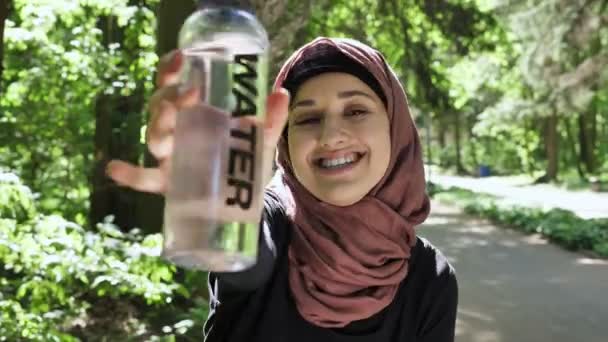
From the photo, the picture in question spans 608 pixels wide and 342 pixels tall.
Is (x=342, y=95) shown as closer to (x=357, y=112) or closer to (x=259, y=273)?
(x=357, y=112)

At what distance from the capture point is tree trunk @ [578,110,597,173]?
30.1 m

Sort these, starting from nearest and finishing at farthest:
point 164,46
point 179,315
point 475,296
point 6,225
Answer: point 6,225, point 164,46, point 179,315, point 475,296

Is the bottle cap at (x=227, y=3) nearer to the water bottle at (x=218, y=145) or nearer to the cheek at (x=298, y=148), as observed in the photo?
the water bottle at (x=218, y=145)

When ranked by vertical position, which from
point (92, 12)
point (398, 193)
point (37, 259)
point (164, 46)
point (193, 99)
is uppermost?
point (92, 12)

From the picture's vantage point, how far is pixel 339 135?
1523mm

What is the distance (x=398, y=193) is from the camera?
1.74 m

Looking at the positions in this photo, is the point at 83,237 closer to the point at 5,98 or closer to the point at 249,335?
the point at 249,335

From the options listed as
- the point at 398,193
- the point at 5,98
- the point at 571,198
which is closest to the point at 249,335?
the point at 398,193

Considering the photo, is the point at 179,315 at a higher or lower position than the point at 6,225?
lower

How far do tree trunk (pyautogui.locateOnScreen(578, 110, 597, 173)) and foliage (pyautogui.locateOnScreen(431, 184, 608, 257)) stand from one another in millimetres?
12285

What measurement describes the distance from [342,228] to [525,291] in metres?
7.60

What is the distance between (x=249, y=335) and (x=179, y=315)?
399 centimetres

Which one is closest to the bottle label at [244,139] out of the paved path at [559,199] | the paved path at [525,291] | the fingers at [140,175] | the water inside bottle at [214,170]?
the water inside bottle at [214,170]

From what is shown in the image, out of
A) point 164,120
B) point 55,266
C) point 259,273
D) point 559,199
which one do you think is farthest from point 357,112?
point 559,199
